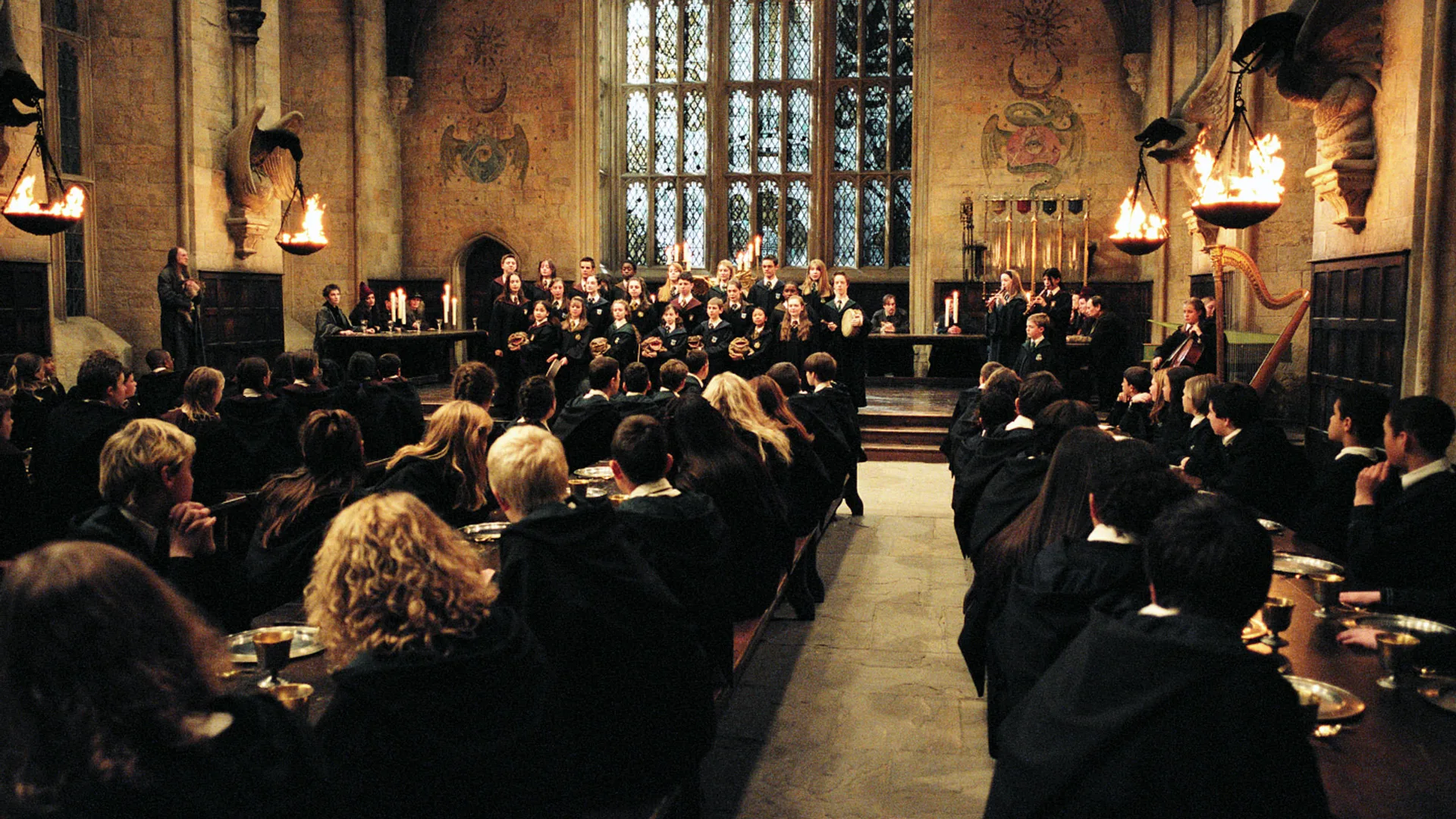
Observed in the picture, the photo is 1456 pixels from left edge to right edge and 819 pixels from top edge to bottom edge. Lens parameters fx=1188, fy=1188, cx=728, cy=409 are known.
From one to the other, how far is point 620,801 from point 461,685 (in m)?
0.96

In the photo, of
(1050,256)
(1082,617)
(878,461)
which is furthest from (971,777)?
(1050,256)

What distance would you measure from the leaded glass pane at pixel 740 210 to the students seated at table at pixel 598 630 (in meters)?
14.9

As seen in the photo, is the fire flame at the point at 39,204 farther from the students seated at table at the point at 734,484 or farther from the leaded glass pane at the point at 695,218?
the leaded glass pane at the point at 695,218

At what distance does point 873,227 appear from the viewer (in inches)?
682

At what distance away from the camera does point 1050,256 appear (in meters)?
15.8

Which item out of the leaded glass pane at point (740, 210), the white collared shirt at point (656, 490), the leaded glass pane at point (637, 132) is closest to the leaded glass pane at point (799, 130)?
the leaded glass pane at point (740, 210)

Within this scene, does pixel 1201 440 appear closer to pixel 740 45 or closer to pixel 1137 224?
pixel 1137 224

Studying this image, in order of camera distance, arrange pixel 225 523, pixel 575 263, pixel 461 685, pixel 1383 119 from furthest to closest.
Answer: pixel 575 263, pixel 1383 119, pixel 225 523, pixel 461 685

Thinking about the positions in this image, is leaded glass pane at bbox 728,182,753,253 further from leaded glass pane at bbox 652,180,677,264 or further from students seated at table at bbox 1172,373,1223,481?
students seated at table at bbox 1172,373,1223,481

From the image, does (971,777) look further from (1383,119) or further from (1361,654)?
(1383,119)

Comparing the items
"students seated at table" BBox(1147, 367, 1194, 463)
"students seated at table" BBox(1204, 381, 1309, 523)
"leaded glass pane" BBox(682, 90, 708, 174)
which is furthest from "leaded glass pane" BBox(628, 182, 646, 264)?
"students seated at table" BBox(1204, 381, 1309, 523)

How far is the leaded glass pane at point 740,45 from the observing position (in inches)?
685

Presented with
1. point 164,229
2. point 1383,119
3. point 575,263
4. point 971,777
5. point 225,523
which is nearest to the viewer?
point 971,777

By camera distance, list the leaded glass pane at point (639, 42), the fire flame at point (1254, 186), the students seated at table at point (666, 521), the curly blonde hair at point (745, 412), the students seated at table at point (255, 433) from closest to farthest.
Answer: the students seated at table at point (666, 521), the curly blonde hair at point (745, 412), the students seated at table at point (255, 433), the fire flame at point (1254, 186), the leaded glass pane at point (639, 42)
